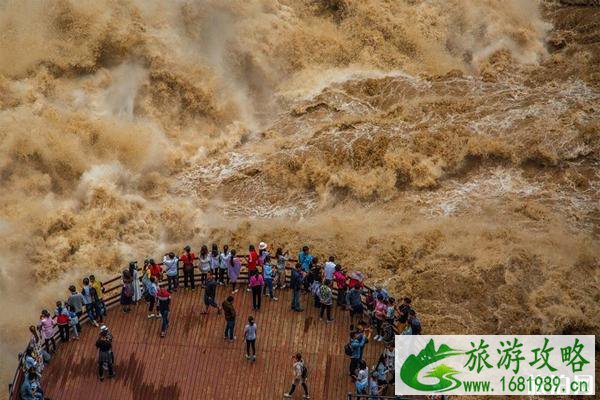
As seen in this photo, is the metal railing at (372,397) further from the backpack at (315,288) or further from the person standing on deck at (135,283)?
the person standing on deck at (135,283)

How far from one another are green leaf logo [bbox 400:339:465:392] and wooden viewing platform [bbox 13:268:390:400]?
38.4 inches

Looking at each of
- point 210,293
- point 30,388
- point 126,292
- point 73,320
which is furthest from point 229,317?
point 30,388

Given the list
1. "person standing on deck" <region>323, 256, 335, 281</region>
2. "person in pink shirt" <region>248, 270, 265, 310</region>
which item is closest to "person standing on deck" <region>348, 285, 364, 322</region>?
"person standing on deck" <region>323, 256, 335, 281</region>

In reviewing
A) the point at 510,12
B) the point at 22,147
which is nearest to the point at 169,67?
the point at 22,147

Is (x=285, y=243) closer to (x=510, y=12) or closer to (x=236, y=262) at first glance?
(x=236, y=262)

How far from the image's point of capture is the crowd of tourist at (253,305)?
13.2 m

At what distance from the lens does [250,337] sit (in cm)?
1369

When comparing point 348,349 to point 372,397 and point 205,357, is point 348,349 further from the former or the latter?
point 205,357

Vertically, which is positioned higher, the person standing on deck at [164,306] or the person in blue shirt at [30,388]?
the person standing on deck at [164,306]

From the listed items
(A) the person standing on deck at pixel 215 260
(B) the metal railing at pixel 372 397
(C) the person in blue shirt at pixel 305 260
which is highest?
(C) the person in blue shirt at pixel 305 260

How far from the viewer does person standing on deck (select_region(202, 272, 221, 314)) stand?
14258 mm

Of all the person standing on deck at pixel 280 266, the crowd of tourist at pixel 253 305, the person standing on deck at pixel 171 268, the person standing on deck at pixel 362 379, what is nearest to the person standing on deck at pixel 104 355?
the crowd of tourist at pixel 253 305

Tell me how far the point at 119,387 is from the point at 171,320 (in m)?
1.74

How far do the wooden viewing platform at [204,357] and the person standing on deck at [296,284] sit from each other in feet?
0.59
